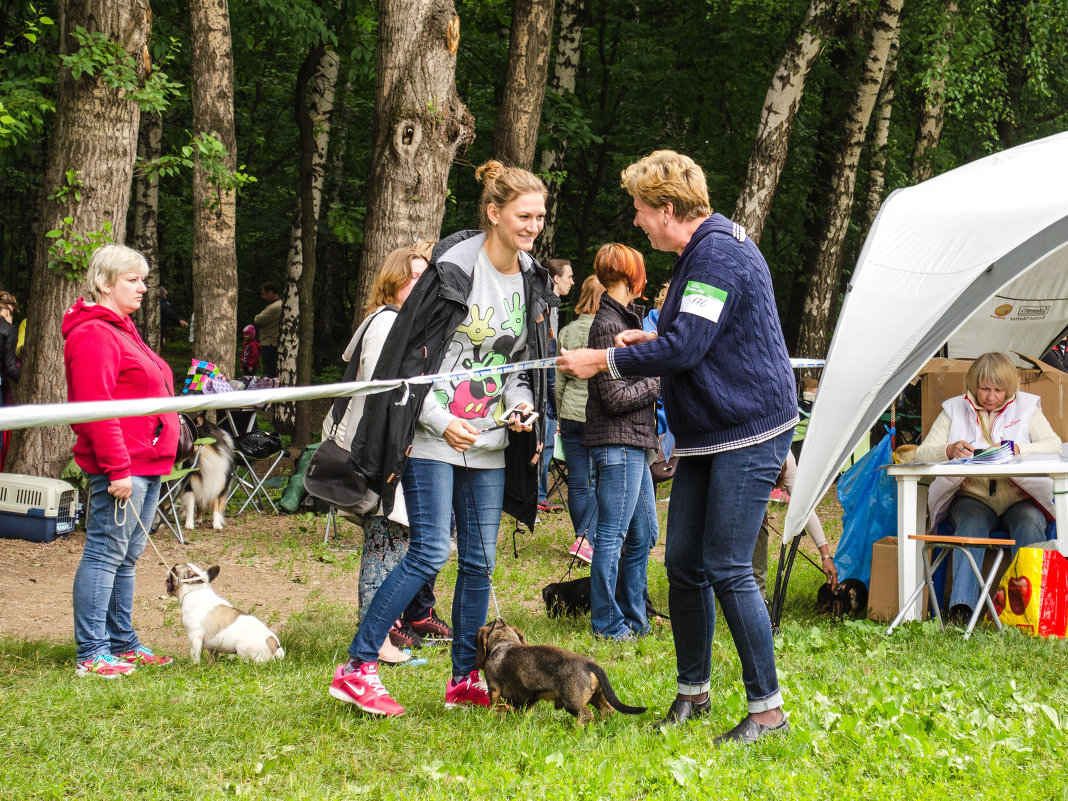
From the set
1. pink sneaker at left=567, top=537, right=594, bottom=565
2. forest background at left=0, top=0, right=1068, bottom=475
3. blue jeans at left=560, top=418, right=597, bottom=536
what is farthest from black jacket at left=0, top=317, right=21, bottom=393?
blue jeans at left=560, top=418, right=597, bottom=536

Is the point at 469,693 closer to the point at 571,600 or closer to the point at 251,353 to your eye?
the point at 571,600

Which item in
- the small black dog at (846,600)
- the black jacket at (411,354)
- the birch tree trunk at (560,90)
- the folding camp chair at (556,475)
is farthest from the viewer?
the birch tree trunk at (560,90)

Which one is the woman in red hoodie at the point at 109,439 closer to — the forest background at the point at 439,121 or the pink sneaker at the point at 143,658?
the pink sneaker at the point at 143,658

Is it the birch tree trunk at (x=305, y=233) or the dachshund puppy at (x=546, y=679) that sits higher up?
the birch tree trunk at (x=305, y=233)

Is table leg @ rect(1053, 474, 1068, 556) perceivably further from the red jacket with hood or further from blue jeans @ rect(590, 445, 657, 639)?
the red jacket with hood

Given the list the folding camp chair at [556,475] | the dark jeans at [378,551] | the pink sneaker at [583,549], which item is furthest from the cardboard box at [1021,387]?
the dark jeans at [378,551]

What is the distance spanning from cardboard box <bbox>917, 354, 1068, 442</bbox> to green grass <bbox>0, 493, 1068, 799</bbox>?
187cm


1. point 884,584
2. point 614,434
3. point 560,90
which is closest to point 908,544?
point 884,584

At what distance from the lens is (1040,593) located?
Answer: 17.2 feet

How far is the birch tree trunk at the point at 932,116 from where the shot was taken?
13711 millimetres

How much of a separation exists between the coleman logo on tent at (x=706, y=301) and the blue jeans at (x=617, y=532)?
2.02 meters

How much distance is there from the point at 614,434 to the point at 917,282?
180 centimetres

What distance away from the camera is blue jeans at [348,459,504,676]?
3748mm

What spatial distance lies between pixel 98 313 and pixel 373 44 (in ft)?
33.8
